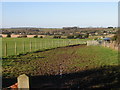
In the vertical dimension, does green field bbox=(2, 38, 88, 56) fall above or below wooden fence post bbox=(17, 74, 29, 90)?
below

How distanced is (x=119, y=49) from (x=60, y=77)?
71.8 feet

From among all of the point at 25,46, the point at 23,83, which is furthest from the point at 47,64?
the point at 25,46

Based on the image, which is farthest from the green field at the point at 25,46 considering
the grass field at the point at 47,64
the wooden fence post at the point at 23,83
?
the wooden fence post at the point at 23,83

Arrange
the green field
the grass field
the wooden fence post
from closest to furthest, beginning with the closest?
the wooden fence post < the grass field < the green field

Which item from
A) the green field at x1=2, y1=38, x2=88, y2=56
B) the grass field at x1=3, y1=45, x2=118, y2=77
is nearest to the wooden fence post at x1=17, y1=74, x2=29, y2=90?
the grass field at x1=3, y1=45, x2=118, y2=77

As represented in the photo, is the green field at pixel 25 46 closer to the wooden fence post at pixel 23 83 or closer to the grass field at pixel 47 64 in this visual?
the grass field at pixel 47 64

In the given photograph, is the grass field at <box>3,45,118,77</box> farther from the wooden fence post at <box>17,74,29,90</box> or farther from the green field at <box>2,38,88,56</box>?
the wooden fence post at <box>17,74,29,90</box>

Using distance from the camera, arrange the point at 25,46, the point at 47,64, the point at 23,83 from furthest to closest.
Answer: the point at 25,46 < the point at 47,64 < the point at 23,83

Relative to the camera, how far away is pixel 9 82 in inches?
362

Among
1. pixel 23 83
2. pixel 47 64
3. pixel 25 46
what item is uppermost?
pixel 23 83

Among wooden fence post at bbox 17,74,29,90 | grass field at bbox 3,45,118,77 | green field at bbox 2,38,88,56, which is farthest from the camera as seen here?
green field at bbox 2,38,88,56

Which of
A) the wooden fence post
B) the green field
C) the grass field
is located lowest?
the green field

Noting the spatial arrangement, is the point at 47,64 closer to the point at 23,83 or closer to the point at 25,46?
the point at 23,83

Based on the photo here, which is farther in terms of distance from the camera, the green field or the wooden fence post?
the green field
